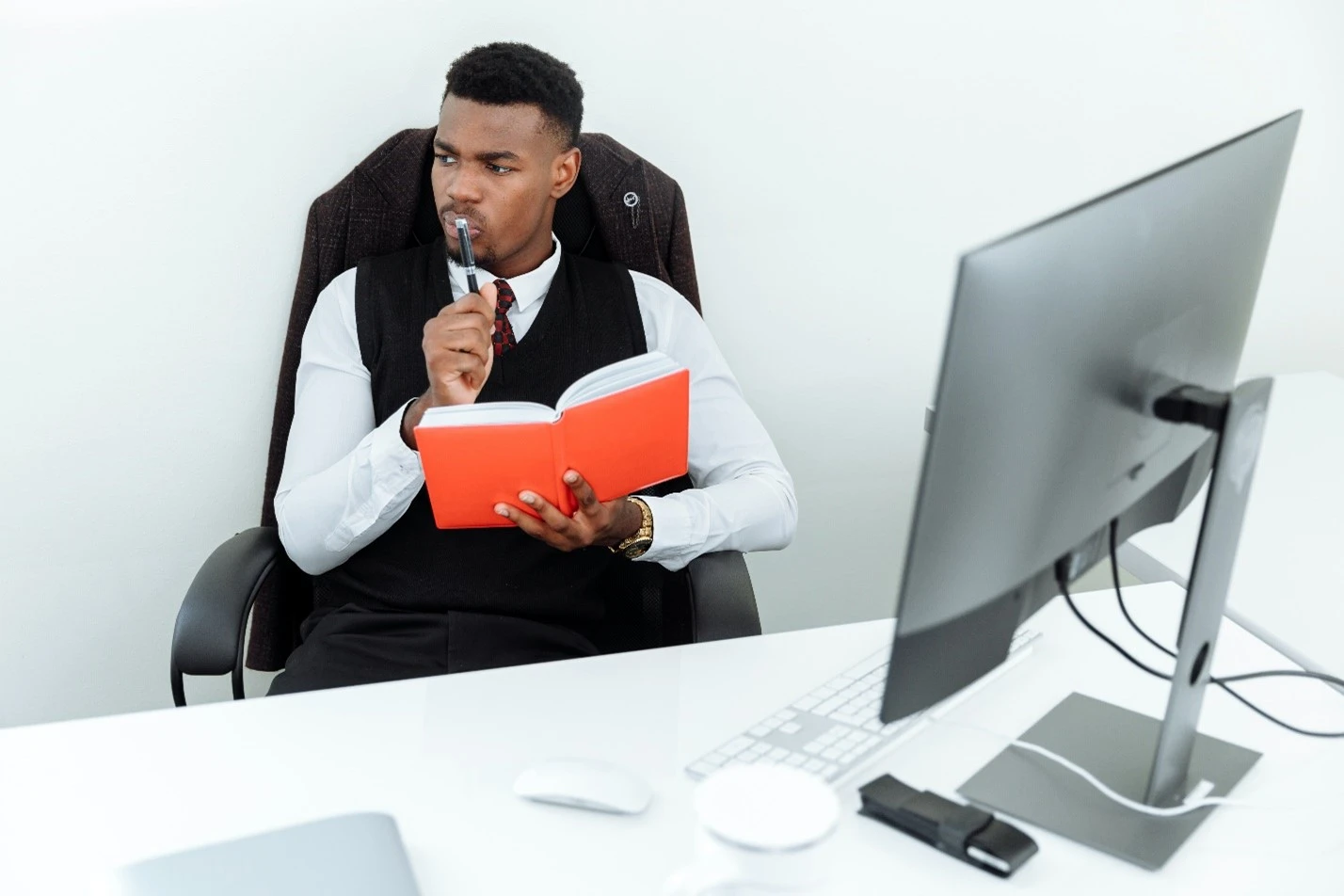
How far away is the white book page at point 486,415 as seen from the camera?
129 centimetres

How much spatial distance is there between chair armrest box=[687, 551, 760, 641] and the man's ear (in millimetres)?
600

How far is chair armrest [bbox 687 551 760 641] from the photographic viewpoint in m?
1.39

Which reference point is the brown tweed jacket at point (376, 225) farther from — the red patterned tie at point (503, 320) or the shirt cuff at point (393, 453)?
the shirt cuff at point (393, 453)

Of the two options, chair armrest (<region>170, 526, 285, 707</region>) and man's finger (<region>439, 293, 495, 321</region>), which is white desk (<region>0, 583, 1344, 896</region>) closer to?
chair armrest (<region>170, 526, 285, 707</region>)

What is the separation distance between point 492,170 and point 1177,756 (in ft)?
3.64

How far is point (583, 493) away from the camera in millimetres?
1400

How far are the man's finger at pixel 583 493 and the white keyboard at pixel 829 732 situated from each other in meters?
0.35

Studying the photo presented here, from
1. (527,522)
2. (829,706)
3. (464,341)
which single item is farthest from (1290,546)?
(464,341)

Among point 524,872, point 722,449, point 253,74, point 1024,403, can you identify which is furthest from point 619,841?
point 253,74

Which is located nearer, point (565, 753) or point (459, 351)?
point (565, 753)

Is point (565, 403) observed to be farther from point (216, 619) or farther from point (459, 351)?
point (216, 619)

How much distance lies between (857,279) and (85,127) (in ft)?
3.91

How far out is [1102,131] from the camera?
216 cm

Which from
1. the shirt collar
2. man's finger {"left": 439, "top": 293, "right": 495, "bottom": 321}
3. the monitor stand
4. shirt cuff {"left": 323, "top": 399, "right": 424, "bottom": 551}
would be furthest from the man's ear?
the monitor stand
